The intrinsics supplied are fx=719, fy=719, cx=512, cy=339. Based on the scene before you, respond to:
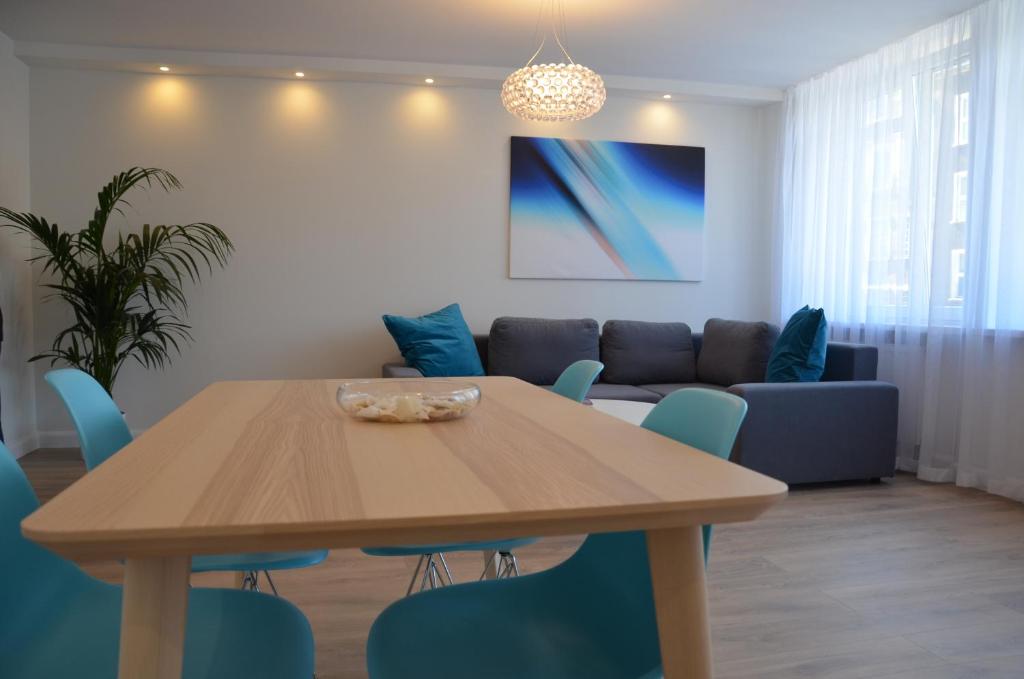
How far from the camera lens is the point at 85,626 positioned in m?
1.27

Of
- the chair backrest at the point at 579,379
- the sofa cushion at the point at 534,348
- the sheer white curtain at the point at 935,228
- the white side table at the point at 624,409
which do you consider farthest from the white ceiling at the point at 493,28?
the chair backrest at the point at 579,379

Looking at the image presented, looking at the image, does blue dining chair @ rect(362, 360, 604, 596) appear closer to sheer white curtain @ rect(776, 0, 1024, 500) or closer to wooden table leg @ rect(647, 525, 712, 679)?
wooden table leg @ rect(647, 525, 712, 679)

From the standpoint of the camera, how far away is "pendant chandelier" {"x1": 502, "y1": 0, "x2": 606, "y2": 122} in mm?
3410

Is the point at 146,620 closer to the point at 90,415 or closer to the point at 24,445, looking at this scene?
the point at 90,415

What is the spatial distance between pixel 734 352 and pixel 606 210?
1.43 metres

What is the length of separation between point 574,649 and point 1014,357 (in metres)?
3.66

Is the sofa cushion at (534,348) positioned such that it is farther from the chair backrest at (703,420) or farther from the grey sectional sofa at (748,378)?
the chair backrest at (703,420)

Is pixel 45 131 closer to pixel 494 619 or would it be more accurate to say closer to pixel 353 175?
pixel 353 175

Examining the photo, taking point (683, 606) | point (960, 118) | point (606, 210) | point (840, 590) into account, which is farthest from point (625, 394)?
point (683, 606)

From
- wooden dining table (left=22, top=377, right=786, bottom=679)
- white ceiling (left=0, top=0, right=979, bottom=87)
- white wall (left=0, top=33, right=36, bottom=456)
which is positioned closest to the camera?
wooden dining table (left=22, top=377, right=786, bottom=679)

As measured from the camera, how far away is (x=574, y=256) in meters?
5.42

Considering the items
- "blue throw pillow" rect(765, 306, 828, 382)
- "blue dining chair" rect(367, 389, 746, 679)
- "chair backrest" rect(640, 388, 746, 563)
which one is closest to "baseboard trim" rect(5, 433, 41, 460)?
"blue dining chair" rect(367, 389, 746, 679)

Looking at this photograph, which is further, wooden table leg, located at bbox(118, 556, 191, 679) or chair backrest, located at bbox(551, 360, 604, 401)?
chair backrest, located at bbox(551, 360, 604, 401)

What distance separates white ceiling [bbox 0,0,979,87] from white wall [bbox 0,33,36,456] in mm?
325
